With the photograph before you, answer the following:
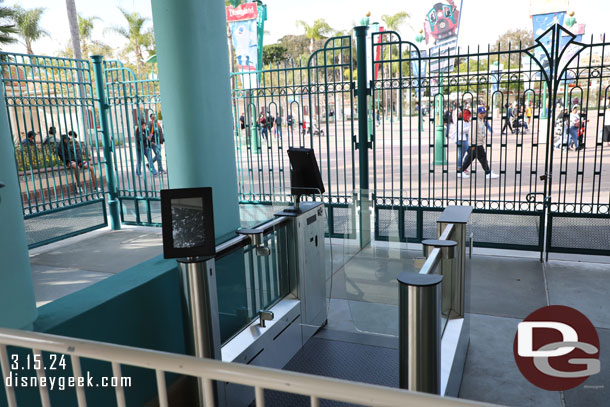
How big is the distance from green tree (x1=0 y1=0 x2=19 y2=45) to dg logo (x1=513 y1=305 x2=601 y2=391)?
19034mm

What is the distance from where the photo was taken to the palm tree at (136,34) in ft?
104

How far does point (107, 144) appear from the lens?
24.0 ft

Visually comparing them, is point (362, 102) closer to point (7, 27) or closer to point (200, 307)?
point (200, 307)

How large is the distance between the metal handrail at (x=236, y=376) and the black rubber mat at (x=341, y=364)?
1.81m

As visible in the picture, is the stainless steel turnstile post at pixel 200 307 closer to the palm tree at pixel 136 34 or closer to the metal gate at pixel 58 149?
the metal gate at pixel 58 149

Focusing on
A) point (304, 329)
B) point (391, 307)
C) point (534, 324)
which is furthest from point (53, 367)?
point (534, 324)

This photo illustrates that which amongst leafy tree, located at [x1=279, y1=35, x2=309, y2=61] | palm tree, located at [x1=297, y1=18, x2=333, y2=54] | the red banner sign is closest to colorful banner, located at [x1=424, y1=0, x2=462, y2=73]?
the red banner sign

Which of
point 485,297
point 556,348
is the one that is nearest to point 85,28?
point 485,297

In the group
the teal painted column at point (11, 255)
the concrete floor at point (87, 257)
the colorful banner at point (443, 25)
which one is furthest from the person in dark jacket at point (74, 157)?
the colorful banner at point (443, 25)

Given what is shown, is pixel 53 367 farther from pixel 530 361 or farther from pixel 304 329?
pixel 530 361

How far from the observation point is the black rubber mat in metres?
3.13

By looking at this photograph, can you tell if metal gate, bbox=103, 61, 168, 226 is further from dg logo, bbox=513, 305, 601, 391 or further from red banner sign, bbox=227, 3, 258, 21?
dg logo, bbox=513, 305, 601, 391

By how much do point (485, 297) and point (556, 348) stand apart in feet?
3.62

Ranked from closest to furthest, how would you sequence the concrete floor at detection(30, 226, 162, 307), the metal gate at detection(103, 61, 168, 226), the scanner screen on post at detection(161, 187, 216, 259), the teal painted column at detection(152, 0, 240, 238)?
the scanner screen on post at detection(161, 187, 216, 259) < the teal painted column at detection(152, 0, 240, 238) < the concrete floor at detection(30, 226, 162, 307) < the metal gate at detection(103, 61, 168, 226)
